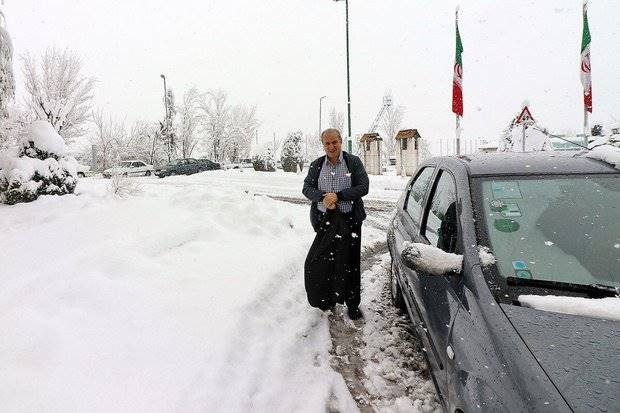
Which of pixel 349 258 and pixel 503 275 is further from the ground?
pixel 503 275

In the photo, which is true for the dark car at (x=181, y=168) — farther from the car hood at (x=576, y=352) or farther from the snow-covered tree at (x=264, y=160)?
the car hood at (x=576, y=352)

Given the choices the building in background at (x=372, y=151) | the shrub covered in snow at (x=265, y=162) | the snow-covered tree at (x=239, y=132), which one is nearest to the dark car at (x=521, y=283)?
the building in background at (x=372, y=151)

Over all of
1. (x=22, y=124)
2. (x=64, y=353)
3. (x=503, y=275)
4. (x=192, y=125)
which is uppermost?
(x=192, y=125)

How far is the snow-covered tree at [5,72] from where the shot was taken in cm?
705

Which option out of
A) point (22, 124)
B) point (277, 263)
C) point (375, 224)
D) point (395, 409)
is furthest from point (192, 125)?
point (395, 409)

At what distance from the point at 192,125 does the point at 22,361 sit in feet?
140

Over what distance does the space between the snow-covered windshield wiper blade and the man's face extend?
80.5 inches

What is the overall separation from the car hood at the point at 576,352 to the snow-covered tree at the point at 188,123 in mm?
43258

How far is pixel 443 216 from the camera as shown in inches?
91.1

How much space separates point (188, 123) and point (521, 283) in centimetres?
4364

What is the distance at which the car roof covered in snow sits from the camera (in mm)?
2121

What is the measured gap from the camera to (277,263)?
4.77 meters

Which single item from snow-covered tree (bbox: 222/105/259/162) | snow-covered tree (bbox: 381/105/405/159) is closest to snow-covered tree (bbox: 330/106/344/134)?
snow-covered tree (bbox: 381/105/405/159)

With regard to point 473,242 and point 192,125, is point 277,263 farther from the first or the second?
point 192,125
